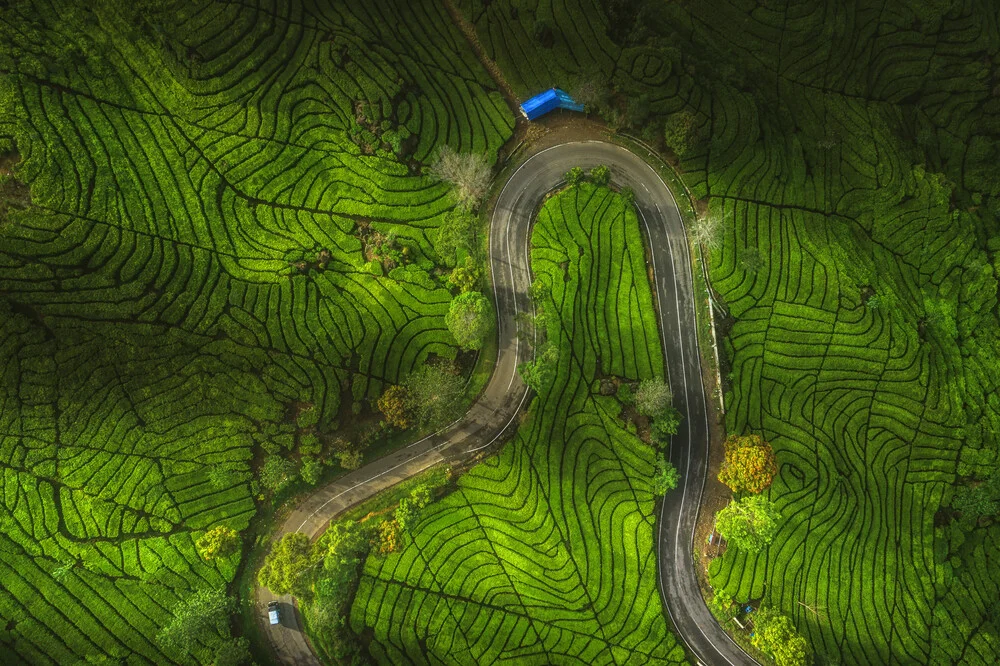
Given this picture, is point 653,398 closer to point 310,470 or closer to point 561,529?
point 561,529

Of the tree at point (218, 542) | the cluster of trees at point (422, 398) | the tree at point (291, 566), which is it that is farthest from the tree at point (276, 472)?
the cluster of trees at point (422, 398)

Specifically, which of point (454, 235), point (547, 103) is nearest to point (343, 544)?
point (454, 235)

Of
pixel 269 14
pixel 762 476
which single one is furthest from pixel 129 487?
pixel 762 476

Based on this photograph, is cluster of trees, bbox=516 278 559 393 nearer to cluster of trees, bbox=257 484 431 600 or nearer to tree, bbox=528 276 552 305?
tree, bbox=528 276 552 305

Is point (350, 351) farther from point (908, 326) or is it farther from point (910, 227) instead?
point (910, 227)

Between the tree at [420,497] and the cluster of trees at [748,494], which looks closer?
the cluster of trees at [748,494]

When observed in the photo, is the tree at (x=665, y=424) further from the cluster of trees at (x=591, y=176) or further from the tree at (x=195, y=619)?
the tree at (x=195, y=619)

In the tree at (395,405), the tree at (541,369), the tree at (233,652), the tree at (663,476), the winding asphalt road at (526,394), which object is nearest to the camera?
the tree at (233,652)
